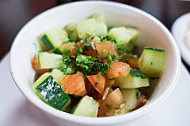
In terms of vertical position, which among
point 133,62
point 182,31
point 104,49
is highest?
point 104,49

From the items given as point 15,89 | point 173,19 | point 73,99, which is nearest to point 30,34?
point 15,89

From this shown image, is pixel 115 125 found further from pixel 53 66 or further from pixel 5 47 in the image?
pixel 5 47

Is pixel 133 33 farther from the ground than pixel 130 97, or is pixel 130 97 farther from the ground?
pixel 133 33

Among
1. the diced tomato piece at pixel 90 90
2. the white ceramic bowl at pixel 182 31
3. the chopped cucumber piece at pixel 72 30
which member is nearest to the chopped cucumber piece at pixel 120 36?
the chopped cucumber piece at pixel 72 30

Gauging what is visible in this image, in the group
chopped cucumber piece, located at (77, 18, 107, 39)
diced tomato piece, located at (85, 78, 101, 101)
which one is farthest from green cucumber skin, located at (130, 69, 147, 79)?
chopped cucumber piece, located at (77, 18, 107, 39)

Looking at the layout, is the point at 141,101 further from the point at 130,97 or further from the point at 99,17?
the point at 99,17

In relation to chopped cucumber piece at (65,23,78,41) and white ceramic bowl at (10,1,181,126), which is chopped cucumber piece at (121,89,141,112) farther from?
chopped cucumber piece at (65,23,78,41)

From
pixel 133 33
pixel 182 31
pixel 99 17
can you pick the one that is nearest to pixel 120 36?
pixel 133 33
